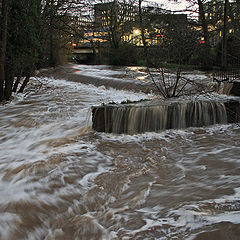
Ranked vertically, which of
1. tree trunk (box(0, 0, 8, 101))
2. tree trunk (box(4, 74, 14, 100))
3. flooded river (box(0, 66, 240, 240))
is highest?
tree trunk (box(0, 0, 8, 101))

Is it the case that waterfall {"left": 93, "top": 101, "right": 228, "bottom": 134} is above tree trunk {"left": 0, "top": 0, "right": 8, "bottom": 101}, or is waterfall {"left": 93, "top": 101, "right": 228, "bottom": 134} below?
below

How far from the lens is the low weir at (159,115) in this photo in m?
7.00

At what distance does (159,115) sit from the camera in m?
7.15

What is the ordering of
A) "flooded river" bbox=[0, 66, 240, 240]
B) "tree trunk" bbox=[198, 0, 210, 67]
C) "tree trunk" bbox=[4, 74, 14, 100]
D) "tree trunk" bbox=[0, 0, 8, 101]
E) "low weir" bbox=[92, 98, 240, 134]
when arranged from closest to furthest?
1. "flooded river" bbox=[0, 66, 240, 240]
2. "low weir" bbox=[92, 98, 240, 134]
3. "tree trunk" bbox=[0, 0, 8, 101]
4. "tree trunk" bbox=[4, 74, 14, 100]
5. "tree trunk" bbox=[198, 0, 210, 67]

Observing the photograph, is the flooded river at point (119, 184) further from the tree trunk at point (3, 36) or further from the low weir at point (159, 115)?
the tree trunk at point (3, 36)

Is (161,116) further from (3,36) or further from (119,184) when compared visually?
(3,36)

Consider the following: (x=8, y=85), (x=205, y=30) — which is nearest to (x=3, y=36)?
(x=8, y=85)

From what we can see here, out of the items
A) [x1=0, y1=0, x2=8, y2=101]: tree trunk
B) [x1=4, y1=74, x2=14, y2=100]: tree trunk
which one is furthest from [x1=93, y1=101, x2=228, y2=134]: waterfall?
[x1=4, y1=74, x2=14, y2=100]: tree trunk

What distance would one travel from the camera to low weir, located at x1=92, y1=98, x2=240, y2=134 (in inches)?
275

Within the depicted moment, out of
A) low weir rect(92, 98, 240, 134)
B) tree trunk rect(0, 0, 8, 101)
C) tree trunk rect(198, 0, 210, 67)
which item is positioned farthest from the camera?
tree trunk rect(198, 0, 210, 67)

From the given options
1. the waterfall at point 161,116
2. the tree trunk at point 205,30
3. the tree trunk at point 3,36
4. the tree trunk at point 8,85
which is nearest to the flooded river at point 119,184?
the waterfall at point 161,116

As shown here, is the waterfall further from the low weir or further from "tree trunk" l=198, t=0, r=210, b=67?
"tree trunk" l=198, t=0, r=210, b=67

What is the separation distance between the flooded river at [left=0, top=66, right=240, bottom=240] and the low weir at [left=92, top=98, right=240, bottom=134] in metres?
0.28

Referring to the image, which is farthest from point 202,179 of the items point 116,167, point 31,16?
point 31,16
